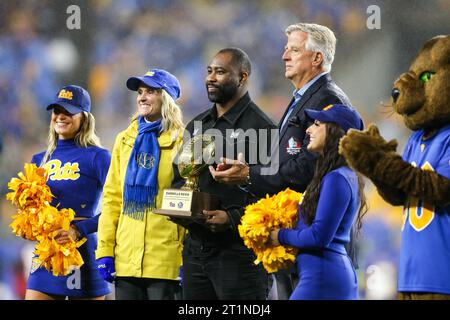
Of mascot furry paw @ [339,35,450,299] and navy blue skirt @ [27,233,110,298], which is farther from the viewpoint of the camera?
navy blue skirt @ [27,233,110,298]

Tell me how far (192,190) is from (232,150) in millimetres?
304

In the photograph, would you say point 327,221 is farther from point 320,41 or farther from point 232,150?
point 320,41

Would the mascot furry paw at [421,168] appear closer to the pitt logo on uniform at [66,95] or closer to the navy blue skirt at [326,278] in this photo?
the navy blue skirt at [326,278]

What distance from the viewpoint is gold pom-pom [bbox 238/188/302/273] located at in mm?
3287

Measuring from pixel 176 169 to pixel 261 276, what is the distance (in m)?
0.66

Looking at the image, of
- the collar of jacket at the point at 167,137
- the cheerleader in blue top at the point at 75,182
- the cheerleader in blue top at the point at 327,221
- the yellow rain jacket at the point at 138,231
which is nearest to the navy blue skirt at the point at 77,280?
the cheerleader in blue top at the point at 75,182

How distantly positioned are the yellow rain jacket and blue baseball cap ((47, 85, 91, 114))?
0.46m

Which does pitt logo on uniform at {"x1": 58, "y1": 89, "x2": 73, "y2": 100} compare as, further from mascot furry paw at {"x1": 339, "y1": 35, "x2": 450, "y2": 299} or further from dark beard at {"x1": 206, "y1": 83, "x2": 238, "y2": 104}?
mascot furry paw at {"x1": 339, "y1": 35, "x2": 450, "y2": 299}

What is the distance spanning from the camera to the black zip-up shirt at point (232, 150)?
11.9 feet

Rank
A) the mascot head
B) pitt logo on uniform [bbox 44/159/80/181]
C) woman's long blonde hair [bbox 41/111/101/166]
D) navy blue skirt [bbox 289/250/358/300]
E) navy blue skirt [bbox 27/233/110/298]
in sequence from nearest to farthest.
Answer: the mascot head < navy blue skirt [bbox 289/250/358/300] < navy blue skirt [bbox 27/233/110/298] < pitt logo on uniform [bbox 44/159/80/181] < woman's long blonde hair [bbox 41/111/101/166]

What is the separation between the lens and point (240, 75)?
381cm

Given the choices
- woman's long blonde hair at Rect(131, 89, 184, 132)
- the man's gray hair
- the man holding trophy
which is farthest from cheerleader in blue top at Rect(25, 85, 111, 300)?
the man's gray hair

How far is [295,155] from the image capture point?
3.58 m

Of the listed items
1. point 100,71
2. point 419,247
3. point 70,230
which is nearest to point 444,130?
point 419,247
